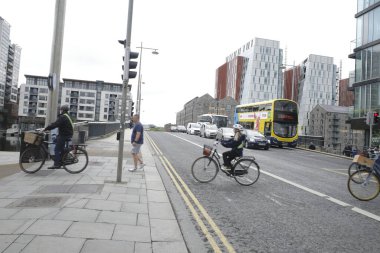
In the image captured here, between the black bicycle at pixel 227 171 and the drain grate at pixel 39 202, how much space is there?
4.06 m

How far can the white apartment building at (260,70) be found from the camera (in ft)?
368

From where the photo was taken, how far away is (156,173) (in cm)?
1072

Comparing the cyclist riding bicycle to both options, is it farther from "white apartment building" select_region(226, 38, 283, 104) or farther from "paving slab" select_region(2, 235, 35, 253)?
"white apartment building" select_region(226, 38, 283, 104)

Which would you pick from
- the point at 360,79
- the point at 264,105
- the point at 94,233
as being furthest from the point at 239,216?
the point at 360,79

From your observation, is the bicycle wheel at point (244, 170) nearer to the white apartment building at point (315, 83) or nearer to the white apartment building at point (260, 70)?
the white apartment building at point (260, 70)

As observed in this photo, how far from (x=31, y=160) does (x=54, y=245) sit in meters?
5.72

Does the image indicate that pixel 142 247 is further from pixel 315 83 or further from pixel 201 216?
pixel 315 83

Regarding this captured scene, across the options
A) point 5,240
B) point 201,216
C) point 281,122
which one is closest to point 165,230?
point 201,216

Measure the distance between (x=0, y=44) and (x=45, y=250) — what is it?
394ft

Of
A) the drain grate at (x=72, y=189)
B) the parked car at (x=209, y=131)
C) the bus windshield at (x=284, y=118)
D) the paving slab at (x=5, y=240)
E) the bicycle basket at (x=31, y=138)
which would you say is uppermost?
the bus windshield at (x=284, y=118)

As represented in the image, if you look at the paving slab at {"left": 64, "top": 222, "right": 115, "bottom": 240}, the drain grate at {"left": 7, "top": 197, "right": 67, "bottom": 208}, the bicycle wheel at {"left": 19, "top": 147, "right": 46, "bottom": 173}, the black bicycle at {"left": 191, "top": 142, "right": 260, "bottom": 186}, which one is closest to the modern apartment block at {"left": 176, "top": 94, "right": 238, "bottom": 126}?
the black bicycle at {"left": 191, "top": 142, "right": 260, "bottom": 186}

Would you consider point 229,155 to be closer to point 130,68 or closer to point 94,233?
point 130,68

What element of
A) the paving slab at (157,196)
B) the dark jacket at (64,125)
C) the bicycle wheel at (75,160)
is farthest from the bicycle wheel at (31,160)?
the paving slab at (157,196)

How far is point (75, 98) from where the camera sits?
120 metres
